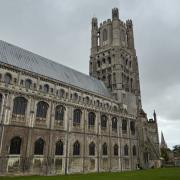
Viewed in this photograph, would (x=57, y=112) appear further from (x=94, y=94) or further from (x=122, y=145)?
(x=122, y=145)

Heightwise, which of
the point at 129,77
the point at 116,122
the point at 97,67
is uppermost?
the point at 97,67

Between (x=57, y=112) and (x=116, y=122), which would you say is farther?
(x=116, y=122)

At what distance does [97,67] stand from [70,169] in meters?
42.7

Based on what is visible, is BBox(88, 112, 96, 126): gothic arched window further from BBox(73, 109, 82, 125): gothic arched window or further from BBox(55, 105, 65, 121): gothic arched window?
BBox(55, 105, 65, 121): gothic arched window

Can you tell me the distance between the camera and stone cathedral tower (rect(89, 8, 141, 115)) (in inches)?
2601

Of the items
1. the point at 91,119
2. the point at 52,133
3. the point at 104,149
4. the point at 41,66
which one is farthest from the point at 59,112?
the point at 104,149

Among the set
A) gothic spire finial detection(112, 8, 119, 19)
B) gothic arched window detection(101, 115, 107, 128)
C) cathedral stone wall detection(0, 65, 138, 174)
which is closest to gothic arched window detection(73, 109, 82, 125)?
cathedral stone wall detection(0, 65, 138, 174)

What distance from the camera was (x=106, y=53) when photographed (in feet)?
240

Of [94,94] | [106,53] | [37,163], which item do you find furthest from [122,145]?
[106,53]

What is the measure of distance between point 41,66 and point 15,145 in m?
20.6

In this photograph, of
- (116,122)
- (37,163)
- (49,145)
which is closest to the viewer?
(37,163)

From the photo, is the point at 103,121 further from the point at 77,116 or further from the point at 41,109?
the point at 41,109

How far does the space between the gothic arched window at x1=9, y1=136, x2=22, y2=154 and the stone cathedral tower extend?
36143 millimetres

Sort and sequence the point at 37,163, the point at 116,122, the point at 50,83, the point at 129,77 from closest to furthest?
the point at 37,163 < the point at 50,83 < the point at 116,122 < the point at 129,77
